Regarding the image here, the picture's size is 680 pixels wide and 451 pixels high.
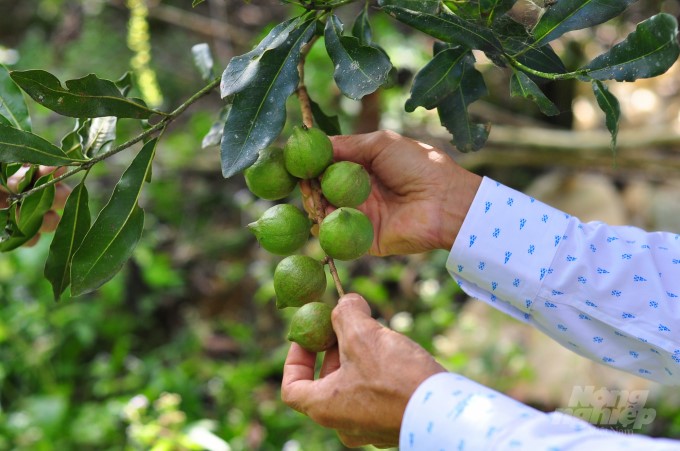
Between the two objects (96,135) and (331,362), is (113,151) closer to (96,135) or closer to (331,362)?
(96,135)

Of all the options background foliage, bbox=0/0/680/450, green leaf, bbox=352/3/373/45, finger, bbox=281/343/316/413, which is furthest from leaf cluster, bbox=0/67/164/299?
background foliage, bbox=0/0/680/450

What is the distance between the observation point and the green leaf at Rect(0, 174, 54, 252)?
4.83ft

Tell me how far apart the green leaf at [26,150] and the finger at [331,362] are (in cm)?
67

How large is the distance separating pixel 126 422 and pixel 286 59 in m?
2.37

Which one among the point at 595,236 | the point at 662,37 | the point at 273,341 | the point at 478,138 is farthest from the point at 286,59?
the point at 273,341

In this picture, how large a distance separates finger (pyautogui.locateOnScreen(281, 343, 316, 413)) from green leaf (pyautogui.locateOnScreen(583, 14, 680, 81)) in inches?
31.4

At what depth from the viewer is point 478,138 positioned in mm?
1581

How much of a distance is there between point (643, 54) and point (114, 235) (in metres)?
1.12

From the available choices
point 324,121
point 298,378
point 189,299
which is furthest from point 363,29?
point 189,299

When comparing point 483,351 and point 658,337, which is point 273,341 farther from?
point 658,337

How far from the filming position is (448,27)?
51.6 inches

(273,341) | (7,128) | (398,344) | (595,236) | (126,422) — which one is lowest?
(273,341)

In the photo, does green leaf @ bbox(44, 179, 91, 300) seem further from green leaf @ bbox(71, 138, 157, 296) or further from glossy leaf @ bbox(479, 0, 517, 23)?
glossy leaf @ bbox(479, 0, 517, 23)

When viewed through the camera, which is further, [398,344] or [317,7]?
[317,7]
